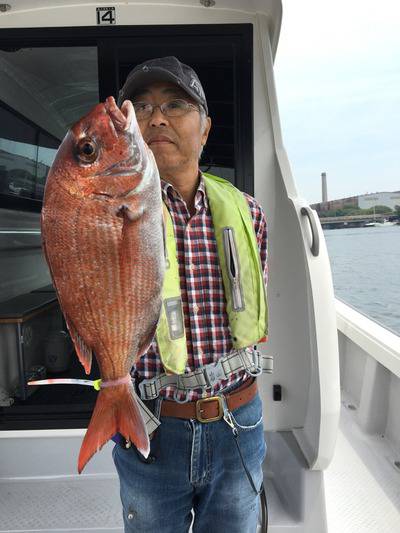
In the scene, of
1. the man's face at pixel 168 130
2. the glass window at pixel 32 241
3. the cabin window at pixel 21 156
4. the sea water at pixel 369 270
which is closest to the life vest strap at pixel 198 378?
the man's face at pixel 168 130

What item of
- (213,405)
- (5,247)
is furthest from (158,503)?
(5,247)

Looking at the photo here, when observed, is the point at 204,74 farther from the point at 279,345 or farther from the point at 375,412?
the point at 375,412

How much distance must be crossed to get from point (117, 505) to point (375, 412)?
231 centimetres

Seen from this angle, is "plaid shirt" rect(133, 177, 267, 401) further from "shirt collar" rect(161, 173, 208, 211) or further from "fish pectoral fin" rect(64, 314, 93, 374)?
"fish pectoral fin" rect(64, 314, 93, 374)

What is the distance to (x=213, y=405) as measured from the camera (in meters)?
1.51

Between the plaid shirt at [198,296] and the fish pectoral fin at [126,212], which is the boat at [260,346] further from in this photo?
the fish pectoral fin at [126,212]

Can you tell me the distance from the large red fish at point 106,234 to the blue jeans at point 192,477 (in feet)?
1.90

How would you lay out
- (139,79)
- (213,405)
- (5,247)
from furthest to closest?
(5,247) < (213,405) < (139,79)

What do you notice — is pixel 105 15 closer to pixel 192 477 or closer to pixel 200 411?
pixel 200 411

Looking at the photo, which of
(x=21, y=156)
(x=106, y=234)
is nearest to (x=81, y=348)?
(x=106, y=234)

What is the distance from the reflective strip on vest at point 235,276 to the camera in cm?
144

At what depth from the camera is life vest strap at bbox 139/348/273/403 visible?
4.90 ft

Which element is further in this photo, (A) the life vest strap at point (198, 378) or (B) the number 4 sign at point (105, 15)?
(B) the number 4 sign at point (105, 15)

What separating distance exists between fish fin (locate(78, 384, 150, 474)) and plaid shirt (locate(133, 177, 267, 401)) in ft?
1.36
